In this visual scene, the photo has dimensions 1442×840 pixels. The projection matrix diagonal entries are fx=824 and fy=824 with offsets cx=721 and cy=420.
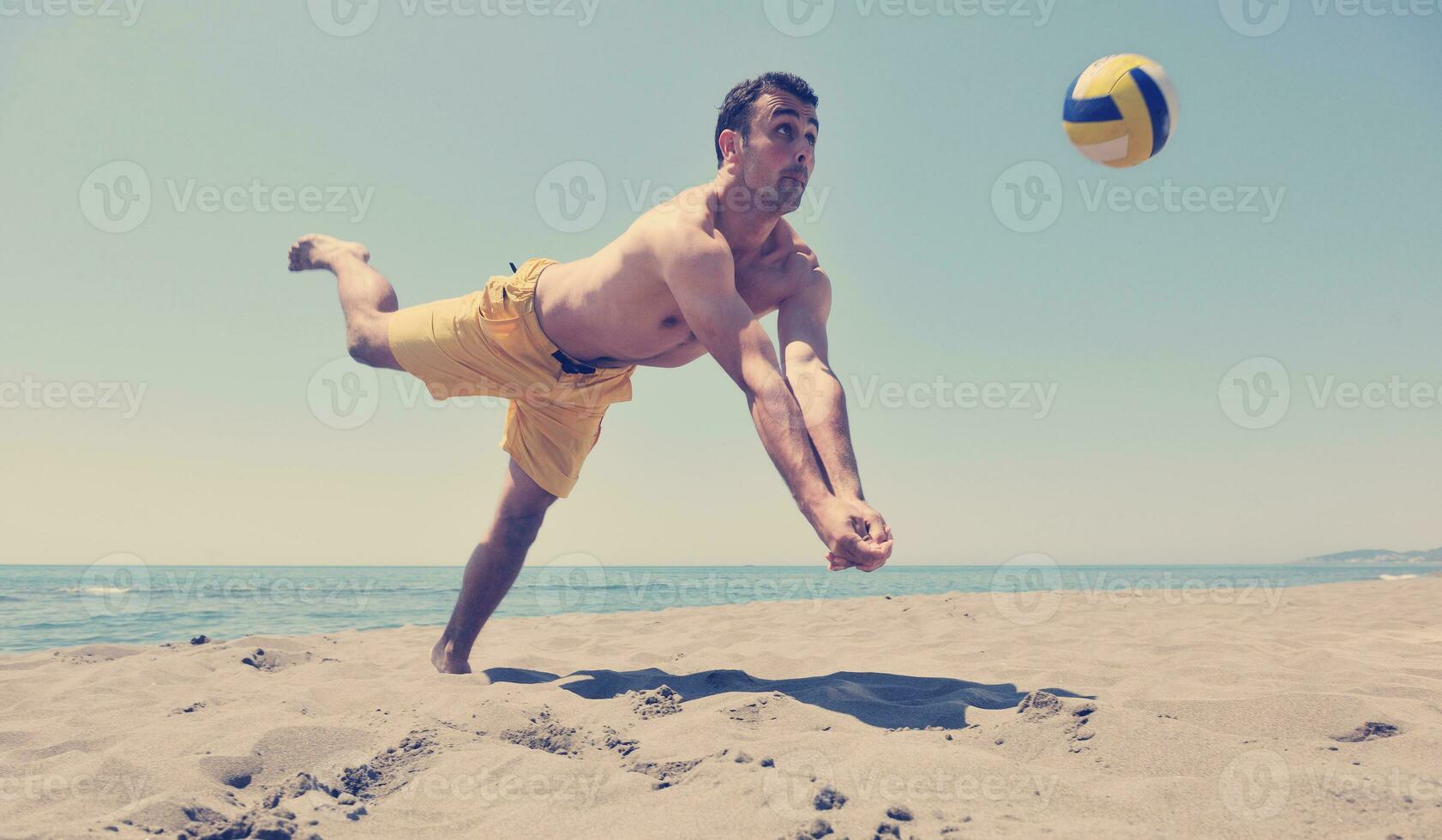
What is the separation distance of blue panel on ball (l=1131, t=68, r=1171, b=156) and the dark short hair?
5.61ft

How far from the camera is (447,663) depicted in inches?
137

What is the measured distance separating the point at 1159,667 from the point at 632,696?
197 cm

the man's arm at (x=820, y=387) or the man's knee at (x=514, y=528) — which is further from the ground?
the man's arm at (x=820, y=387)

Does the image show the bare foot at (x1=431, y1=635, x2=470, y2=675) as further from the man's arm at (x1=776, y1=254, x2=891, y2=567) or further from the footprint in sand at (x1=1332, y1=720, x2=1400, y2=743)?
the footprint in sand at (x1=1332, y1=720, x2=1400, y2=743)

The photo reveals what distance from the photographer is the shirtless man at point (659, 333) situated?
7.80 ft

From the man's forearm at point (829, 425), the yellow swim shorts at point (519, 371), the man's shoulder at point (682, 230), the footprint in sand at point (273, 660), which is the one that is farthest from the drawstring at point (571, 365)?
the footprint in sand at point (273, 660)

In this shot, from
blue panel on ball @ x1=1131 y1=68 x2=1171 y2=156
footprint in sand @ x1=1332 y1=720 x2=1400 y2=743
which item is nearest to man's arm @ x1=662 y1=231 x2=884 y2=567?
footprint in sand @ x1=1332 y1=720 x2=1400 y2=743

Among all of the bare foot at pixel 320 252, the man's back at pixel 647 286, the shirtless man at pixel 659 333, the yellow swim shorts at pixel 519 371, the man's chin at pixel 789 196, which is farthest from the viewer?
the bare foot at pixel 320 252

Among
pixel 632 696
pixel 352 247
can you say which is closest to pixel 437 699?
pixel 632 696

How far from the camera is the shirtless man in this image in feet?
7.80

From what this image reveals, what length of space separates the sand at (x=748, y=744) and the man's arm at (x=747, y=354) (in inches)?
26.1

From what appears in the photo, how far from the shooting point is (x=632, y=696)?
8.66ft

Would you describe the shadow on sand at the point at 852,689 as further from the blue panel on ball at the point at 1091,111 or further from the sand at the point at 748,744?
the blue panel on ball at the point at 1091,111

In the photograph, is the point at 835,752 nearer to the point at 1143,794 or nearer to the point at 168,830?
the point at 1143,794
